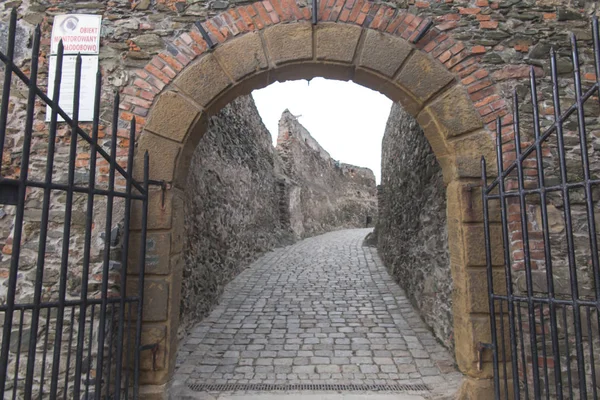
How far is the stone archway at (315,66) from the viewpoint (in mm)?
2947

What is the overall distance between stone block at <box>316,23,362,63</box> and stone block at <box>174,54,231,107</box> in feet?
2.68

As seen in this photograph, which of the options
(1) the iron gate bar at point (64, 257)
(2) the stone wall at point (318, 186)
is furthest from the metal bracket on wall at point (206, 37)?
(2) the stone wall at point (318, 186)

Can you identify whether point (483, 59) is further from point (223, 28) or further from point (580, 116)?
point (223, 28)

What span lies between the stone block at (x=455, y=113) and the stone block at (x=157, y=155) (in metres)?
2.12

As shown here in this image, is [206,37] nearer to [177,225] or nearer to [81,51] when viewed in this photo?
[81,51]

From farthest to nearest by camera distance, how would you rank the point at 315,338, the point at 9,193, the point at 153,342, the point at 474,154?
the point at 315,338 → the point at 474,154 → the point at 153,342 → the point at 9,193

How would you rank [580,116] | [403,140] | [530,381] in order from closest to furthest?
[580,116] < [530,381] < [403,140]

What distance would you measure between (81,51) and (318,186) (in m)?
13.4

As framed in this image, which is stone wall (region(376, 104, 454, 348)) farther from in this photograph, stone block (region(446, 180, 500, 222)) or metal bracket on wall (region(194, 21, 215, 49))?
metal bracket on wall (region(194, 21, 215, 49))

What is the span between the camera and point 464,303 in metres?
2.90

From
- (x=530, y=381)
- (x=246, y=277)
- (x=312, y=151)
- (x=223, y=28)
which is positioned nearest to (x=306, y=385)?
(x=530, y=381)

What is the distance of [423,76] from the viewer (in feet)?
9.96

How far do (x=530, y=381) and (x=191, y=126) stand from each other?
3.20 metres

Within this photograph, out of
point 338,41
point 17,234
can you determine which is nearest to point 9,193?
point 17,234
